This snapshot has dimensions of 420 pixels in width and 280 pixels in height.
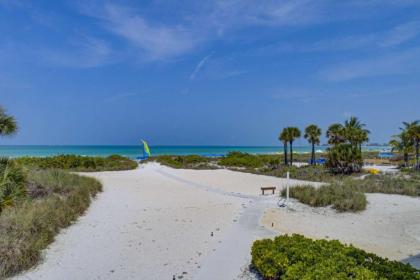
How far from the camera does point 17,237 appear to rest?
6188 millimetres

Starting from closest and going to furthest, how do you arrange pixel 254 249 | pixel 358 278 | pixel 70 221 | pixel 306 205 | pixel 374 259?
pixel 358 278
pixel 374 259
pixel 254 249
pixel 70 221
pixel 306 205

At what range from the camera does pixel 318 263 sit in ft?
15.2

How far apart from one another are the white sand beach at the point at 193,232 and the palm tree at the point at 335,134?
76.1ft

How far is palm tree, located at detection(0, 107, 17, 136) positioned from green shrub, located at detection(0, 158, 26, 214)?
0.86 metres

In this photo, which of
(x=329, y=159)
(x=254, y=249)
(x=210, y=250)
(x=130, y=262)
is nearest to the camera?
(x=254, y=249)

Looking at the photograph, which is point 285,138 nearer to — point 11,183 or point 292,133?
point 292,133

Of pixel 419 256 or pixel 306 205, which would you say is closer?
pixel 419 256

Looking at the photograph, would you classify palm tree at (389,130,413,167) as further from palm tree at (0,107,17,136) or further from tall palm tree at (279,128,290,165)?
palm tree at (0,107,17,136)

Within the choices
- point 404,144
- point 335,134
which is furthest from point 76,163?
point 404,144

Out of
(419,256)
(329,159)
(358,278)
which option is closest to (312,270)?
(358,278)

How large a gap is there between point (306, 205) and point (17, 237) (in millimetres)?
10839

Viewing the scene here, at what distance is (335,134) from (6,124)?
121 ft

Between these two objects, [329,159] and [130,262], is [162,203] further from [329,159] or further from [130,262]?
[329,159]

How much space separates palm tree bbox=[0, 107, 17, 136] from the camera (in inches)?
291
